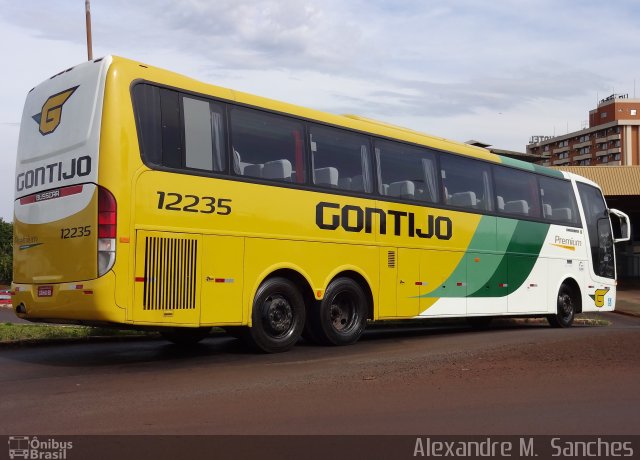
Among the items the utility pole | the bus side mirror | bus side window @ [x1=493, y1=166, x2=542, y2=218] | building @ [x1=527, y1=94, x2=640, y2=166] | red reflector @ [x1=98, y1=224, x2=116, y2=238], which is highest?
building @ [x1=527, y1=94, x2=640, y2=166]

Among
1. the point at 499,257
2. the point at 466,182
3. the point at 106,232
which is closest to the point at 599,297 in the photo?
the point at 499,257

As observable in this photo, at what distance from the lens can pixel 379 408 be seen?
20.6ft

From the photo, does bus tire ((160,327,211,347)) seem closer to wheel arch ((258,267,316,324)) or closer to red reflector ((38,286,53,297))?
wheel arch ((258,267,316,324))

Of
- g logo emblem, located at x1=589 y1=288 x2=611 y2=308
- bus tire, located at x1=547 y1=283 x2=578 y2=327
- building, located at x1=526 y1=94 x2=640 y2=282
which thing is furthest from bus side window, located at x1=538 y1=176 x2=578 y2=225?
building, located at x1=526 y1=94 x2=640 y2=282

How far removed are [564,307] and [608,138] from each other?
386 ft

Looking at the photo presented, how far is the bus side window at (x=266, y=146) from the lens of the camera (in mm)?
9961

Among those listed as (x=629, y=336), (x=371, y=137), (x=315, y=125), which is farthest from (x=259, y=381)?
(x=629, y=336)

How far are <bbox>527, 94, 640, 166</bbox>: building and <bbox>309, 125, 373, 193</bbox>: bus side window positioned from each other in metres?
105

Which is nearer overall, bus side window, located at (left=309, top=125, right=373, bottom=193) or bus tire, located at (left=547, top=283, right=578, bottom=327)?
bus side window, located at (left=309, top=125, right=373, bottom=193)

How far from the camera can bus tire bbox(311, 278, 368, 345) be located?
36.0 ft

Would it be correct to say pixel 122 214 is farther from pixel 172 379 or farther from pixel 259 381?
pixel 259 381

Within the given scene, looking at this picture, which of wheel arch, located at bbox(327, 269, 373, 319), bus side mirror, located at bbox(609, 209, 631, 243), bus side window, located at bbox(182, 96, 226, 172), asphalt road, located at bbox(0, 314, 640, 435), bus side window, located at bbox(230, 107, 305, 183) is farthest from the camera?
bus side mirror, located at bbox(609, 209, 631, 243)
